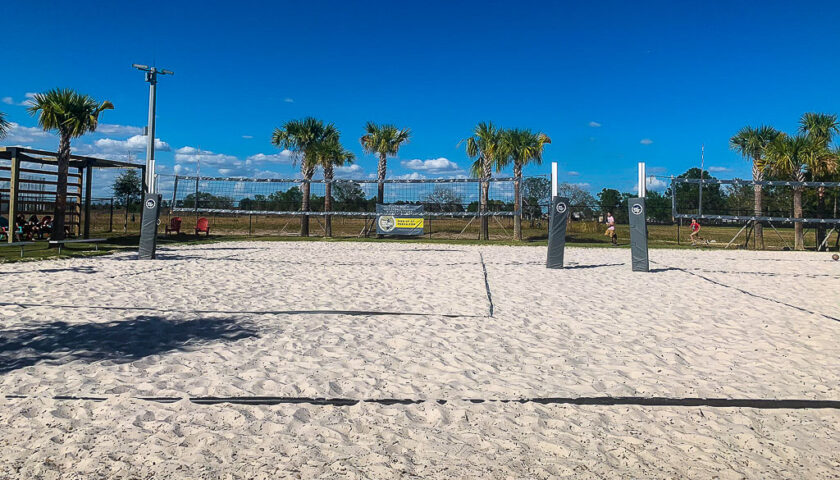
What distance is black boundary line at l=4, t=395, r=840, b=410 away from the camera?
10.4ft

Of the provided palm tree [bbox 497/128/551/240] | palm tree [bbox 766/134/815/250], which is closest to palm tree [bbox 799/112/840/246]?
palm tree [bbox 766/134/815/250]

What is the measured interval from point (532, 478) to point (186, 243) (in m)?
15.9

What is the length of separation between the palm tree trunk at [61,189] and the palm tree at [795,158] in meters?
21.9

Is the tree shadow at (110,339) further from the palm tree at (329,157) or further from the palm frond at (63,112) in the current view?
the palm tree at (329,157)

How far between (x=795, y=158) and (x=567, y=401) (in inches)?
771

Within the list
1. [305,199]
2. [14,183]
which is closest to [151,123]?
[14,183]

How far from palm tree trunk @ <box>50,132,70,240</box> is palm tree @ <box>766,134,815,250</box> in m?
21.9

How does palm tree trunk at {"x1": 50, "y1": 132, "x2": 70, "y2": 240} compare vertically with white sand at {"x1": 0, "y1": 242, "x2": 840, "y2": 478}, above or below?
above

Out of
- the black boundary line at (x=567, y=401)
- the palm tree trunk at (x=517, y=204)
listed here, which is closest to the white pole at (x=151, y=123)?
the palm tree trunk at (x=517, y=204)

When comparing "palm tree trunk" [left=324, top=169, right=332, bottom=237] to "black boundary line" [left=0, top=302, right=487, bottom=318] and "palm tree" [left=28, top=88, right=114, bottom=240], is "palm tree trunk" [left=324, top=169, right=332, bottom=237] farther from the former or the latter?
"black boundary line" [left=0, top=302, right=487, bottom=318]

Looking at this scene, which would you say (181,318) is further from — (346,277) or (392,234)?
(392,234)

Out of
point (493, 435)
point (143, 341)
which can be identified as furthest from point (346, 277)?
point (493, 435)

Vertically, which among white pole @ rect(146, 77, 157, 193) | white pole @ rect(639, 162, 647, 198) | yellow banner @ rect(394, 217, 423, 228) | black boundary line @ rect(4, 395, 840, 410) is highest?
white pole @ rect(146, 77, 157, 193)

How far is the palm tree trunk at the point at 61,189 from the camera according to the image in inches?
515
